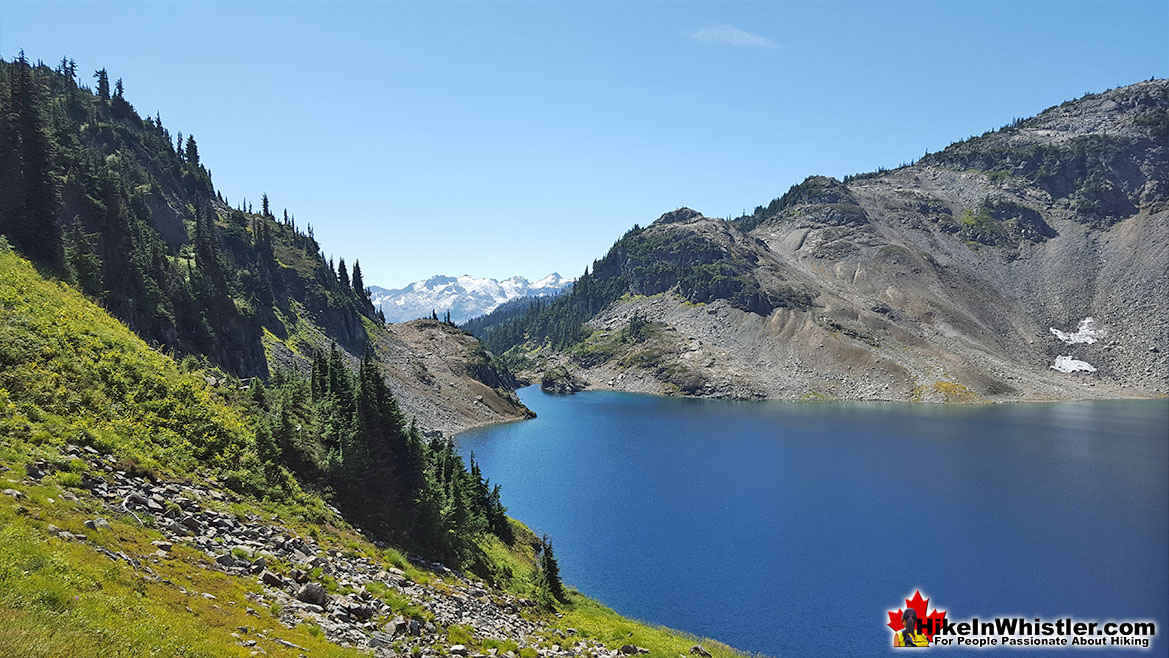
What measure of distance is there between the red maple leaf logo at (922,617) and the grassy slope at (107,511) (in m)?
19.2

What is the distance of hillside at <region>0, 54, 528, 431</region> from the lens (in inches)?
2206

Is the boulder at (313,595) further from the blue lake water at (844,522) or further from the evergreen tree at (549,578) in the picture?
the blue lake water at (844,522)

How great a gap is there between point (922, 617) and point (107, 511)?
62.8 m

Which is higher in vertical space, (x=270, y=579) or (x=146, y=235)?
(x=146, y=235)

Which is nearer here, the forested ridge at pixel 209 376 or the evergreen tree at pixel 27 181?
the forested ridge at pixel 209 376

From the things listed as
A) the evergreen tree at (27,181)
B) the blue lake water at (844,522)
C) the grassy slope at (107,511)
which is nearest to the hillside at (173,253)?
the evergreen tree at (27,181)

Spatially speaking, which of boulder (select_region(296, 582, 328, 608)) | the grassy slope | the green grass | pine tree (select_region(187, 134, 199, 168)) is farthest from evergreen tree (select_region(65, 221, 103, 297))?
pine tree (select_region(187, 134, 199, 168))

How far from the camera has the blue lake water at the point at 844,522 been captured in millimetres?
54344

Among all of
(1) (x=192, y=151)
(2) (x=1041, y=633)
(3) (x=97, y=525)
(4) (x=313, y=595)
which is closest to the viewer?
(3) (x=97, y=525)

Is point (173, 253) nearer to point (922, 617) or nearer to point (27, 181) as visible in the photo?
point (27, 181)

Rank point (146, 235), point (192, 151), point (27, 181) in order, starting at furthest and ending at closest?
1. point (192, 151)
2. point (146, 235)
3. point (27, 181)

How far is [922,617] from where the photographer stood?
175 ft

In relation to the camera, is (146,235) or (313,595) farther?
(146,235)

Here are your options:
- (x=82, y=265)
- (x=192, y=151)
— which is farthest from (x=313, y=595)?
(x=192, y=151)
